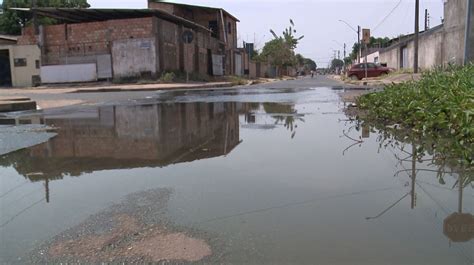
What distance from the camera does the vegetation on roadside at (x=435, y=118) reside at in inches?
228

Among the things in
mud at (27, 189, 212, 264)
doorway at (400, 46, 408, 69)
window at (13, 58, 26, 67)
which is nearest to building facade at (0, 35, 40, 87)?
window at (13, 58, 26, 67)

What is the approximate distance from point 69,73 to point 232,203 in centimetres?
3687

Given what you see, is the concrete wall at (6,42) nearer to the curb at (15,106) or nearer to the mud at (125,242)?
the curb at (15,106)

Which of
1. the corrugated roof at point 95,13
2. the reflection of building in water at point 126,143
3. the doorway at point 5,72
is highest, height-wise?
the corrugated roof at point 95,13

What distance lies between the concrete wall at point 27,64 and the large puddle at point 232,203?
37.6 meters

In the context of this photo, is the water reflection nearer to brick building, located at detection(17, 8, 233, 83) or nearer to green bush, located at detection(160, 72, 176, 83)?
green bush, located at detection(160, 72, 176, 83)

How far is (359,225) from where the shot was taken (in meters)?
3.82

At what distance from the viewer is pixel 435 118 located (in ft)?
22.7

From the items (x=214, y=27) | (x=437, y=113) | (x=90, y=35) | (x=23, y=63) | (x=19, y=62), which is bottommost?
(x=437, y=113)

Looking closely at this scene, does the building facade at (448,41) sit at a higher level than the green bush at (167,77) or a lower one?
higher

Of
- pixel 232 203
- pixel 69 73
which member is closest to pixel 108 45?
pixel 69 73

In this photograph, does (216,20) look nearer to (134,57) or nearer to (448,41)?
(134,57)

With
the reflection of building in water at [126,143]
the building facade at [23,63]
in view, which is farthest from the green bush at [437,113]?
the building facade at [23,63]

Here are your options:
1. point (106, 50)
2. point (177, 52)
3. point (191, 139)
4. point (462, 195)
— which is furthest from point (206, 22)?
point (462, 195)
